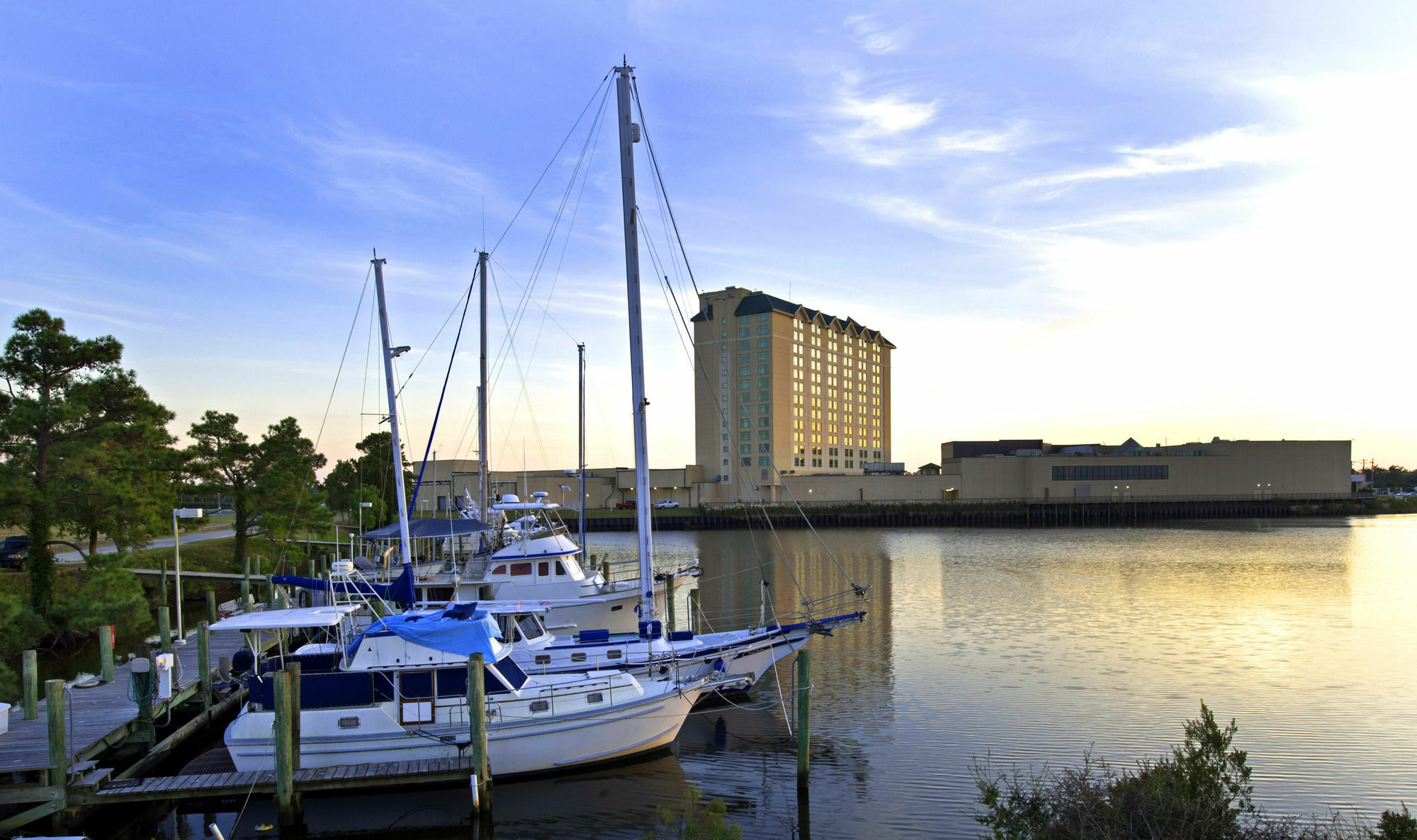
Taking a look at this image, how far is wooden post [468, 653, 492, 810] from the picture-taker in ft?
51.3

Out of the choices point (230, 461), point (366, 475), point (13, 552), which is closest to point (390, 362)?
point (230, 461)

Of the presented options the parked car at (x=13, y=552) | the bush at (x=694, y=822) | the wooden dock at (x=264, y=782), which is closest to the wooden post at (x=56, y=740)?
the wooden dock at (x=264, y=782)

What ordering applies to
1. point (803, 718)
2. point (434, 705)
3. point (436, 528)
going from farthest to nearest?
1. point (436, 528)
2. point (803, 718)
3. point (434, 705)

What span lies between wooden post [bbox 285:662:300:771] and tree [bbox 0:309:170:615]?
62.7 feet

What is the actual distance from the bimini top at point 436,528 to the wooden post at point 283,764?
1740 cm

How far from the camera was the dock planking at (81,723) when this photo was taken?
15.1 metres

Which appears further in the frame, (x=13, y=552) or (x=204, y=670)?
(x=13, y=552)

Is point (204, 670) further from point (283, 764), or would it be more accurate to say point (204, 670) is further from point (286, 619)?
point (283, 764)

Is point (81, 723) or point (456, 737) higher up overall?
point (81, 723)

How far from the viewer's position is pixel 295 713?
15.9m

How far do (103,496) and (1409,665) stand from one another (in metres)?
43.6

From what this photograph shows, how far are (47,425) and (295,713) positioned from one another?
69.2ft

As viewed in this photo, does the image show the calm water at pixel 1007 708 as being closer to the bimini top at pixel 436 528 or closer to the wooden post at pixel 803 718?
the wooden post at pixel 803 718

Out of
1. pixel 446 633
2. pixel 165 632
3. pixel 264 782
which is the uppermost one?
pixel 446 633
